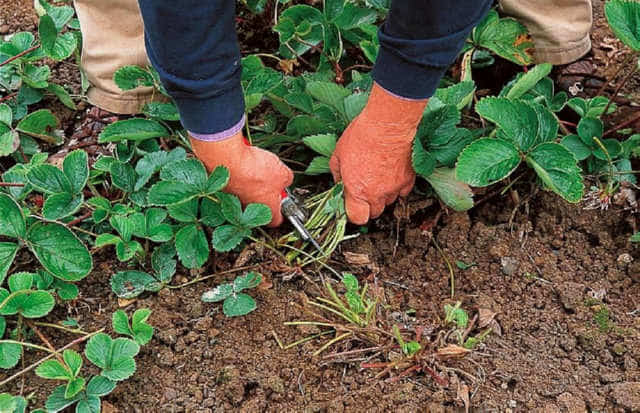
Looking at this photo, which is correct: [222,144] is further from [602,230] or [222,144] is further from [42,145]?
[602,230]

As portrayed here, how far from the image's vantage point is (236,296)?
4.34 feet

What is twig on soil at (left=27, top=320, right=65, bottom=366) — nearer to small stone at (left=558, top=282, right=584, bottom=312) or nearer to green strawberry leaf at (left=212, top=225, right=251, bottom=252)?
green strawberry leaf at (left=212, top=225, right=251, bottom=252)

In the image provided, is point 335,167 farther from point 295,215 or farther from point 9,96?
Answer: point 9,96

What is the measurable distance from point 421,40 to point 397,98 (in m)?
0.16

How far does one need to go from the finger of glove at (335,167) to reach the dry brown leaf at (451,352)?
1.45 ft

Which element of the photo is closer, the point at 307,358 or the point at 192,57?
the point at 192,57

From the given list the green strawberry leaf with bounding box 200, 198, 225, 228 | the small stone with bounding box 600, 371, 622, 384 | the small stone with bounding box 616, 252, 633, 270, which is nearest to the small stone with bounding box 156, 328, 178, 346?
the green strawberry leaf with bounding box 200, 198, 225, 228

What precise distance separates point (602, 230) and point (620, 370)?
14.3 inches

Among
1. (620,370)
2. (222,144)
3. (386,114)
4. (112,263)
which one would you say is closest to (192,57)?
(222,144)

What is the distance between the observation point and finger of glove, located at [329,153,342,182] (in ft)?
4.86

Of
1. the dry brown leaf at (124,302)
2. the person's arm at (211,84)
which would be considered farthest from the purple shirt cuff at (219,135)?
the dry brown leaf at (124,302)

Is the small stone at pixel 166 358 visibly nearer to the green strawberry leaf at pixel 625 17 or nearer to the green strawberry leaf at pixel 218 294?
the green strawberry leaf at pixel 218 294

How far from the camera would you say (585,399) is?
3.93 ft

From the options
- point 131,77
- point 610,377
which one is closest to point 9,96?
point 131,77
